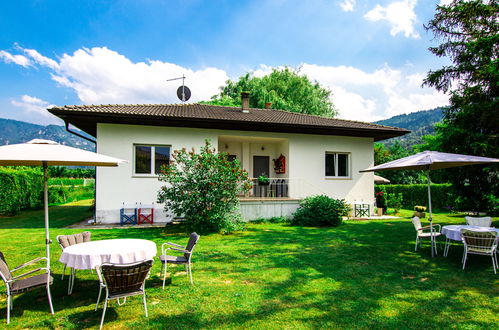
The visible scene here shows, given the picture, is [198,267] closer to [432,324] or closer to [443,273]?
[432,324]

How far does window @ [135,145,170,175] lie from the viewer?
472 inches

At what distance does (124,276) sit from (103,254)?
30.8 inches

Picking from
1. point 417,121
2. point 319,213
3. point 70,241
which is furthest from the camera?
point 417,121

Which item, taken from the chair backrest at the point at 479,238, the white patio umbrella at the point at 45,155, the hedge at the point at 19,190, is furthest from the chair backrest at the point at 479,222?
the hedge at the point at 19,190

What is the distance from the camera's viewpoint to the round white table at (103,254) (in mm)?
3965

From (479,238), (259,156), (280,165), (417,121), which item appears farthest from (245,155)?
(417,121)

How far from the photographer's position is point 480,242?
5648 millimetres

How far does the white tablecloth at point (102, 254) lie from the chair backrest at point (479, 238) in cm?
629

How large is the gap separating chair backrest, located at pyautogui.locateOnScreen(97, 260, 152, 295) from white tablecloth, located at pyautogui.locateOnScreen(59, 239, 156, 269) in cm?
53

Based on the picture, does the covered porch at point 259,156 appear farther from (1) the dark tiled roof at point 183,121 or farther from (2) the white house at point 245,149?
(1) the dark tiled roof at point 183,121

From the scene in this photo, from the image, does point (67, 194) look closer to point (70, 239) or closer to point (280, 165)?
point (280, 165)

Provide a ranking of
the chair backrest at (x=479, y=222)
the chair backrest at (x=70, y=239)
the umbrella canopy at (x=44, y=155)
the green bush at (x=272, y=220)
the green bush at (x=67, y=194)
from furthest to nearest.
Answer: the green bush at (x=67, y=194), the green bush at (x=272, y=220), the chair backrest at (x=479, y=222), the chair backrest at (x=70, y=239), the umbrella canopy at (x=44, y=155)

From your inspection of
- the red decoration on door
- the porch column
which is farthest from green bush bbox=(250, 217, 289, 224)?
the porch column

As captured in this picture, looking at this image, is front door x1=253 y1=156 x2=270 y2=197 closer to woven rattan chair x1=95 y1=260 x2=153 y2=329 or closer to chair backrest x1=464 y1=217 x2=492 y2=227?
chair backrest x1=464 y1=217 x2=492 y2=227
